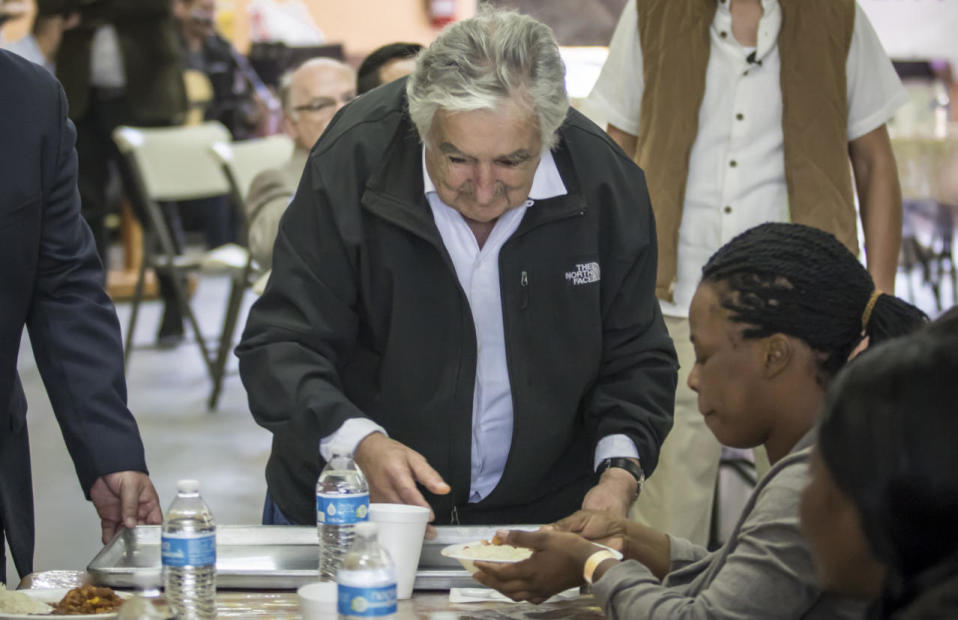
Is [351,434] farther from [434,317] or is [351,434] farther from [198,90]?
[198,90]

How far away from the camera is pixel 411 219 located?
198 centimetres

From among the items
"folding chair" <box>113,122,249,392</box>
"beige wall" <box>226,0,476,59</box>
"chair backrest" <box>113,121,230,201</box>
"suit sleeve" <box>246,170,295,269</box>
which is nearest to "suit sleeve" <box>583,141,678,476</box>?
"suit sleeve" <box>246,170,295,269</box>

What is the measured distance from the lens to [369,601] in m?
Result: 1.29

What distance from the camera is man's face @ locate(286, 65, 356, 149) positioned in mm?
4293

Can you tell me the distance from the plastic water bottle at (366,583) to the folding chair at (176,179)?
515 cm

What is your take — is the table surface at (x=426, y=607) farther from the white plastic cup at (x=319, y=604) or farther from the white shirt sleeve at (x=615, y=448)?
the white shirt sleeve at (x=615, y=448)

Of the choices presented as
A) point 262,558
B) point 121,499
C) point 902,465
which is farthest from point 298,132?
point 902,465

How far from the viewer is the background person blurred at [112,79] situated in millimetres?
8117

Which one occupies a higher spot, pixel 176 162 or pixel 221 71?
pixel 221 71

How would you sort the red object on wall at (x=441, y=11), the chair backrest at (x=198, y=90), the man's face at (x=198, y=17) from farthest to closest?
the red object on wall at (x=441, y=11)
the chair backrest at (x=198, y=90)
the man's face at (x=198, y=17)

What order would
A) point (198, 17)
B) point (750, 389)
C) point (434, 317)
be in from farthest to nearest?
point (198, 17)
point (434, 317)
point (750, 389)

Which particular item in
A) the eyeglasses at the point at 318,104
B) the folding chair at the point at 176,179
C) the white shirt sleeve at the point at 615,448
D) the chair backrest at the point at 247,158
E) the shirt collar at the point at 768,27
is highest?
the shirt collar at the point at 768,27

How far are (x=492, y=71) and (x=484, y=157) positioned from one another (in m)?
0.13

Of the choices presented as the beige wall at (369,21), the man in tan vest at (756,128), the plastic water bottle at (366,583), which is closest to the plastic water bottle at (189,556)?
the plastic water bottle at (366,583)
